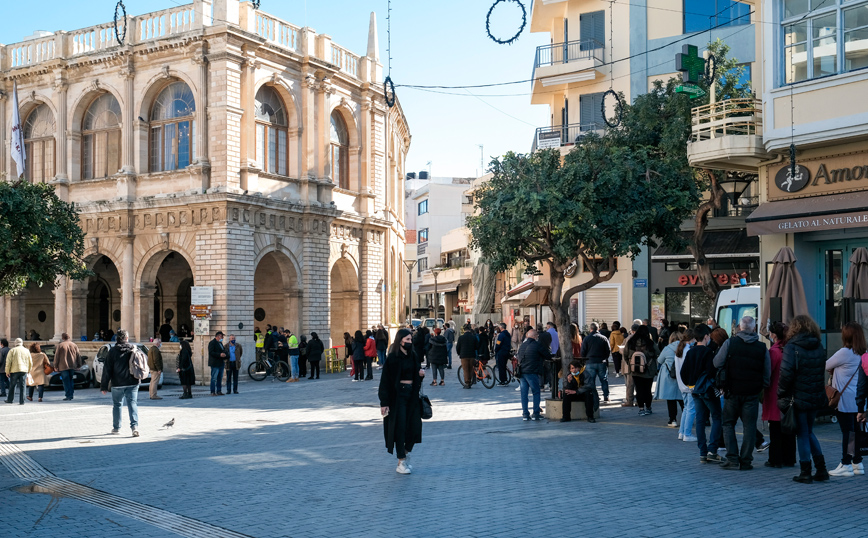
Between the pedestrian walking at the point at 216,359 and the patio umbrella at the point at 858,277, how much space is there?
16.4m

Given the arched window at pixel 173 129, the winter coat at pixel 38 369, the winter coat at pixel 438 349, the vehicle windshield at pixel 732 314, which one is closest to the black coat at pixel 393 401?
the vehicle windshield at pixel 732 314

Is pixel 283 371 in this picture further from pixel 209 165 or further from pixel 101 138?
pixel 101 138

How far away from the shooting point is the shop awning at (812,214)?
1373 cm

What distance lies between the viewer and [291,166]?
33.4 meters

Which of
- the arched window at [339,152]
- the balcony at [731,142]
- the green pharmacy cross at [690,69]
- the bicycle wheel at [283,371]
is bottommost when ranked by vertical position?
the bicycle wheel at [283,371]

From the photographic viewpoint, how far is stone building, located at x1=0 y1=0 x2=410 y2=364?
30234mm

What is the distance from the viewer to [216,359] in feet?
78.7

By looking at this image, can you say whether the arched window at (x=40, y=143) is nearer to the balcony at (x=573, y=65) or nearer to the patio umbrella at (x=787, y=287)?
the balcony at (x=573, y=65)

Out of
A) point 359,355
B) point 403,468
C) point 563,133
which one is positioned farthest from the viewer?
point 563,133

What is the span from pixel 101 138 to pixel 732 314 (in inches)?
990

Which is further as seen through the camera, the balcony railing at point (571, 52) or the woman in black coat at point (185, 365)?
the balcony railing at point (571, 52)

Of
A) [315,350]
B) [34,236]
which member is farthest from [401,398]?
[315,350]

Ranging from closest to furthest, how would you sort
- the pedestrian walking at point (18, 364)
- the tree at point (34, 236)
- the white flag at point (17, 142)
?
the pedestrian walking at point (18, 364)
the tree at point (34, 236)
the white flag at point (17, 142)

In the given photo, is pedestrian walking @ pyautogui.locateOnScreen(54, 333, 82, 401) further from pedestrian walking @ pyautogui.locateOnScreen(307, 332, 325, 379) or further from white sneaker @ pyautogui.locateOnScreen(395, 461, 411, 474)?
white sneaker @ pyautogui.locateOnScreen(395, 461, 411, 474)
